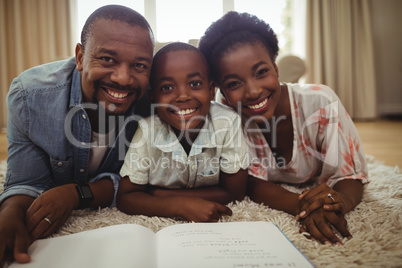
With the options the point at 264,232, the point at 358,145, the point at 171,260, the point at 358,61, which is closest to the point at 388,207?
the point at 358,145

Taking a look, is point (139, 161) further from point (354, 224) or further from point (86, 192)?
point (354, 224)

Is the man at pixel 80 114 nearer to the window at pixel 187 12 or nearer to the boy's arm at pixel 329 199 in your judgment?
the boy's arm at pixel 329 199

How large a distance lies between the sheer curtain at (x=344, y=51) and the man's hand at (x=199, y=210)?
2.71 metres

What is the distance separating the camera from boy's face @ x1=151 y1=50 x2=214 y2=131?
0.85 meters

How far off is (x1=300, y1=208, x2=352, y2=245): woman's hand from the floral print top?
257 mm

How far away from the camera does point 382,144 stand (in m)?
1.87

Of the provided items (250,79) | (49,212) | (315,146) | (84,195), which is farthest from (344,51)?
(49,212)

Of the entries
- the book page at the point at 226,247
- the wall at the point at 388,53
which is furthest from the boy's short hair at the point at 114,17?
the wall at the point at 388,53

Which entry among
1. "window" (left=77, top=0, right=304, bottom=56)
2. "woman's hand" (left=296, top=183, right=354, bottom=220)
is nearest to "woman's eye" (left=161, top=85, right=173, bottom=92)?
"woman's hand" (left=296, top=183, right=354, bottom=220)

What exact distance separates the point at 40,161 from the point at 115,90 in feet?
0.98

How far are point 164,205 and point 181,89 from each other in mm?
327

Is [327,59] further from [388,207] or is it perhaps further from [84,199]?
[84,199]

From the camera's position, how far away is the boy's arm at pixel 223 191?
2.80 feet

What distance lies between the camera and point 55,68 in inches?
38.3
